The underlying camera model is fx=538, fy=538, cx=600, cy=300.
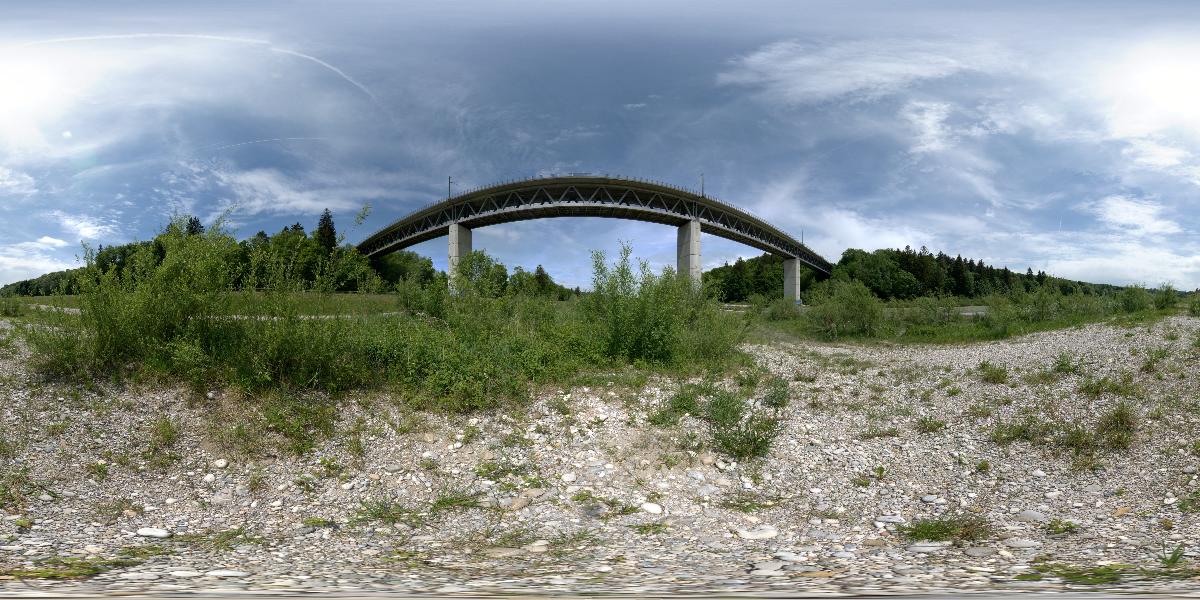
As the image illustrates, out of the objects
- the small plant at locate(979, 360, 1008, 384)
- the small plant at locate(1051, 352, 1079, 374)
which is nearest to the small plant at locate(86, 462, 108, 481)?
the small plant at locate(979, 360, 1008, 384)

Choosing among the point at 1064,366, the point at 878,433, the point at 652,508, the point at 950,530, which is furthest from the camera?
the point at 1064,366

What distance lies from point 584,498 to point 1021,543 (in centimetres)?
418

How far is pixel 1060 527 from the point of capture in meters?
5.30

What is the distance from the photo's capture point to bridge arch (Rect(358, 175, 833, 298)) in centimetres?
4153

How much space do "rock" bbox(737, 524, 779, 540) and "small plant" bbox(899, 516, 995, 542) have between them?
4.12ft

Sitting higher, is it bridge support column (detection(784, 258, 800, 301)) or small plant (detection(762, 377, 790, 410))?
bridge support column (detection(784, 258, 800, 301))

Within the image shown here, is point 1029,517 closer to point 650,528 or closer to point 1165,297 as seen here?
point 650,528

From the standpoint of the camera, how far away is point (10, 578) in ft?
12.0

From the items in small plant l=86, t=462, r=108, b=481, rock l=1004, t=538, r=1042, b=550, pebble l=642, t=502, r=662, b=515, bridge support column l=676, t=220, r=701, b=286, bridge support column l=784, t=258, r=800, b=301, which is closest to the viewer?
rock l=1004, t=538, r=1042, b=550

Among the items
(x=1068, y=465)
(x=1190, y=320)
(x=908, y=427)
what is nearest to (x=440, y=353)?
(x=908, y=427)

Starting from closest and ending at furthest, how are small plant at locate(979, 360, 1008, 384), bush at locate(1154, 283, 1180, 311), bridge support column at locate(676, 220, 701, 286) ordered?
small plant at locate(979, 360, 1008, 384)
bush at locate(1154, 283, 1180, 311)
bridge support column at locate(676, 220, 701, 286)

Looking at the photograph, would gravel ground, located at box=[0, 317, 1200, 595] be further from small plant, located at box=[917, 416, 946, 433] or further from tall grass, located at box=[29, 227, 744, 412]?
tall grass, located at box=[29, 227, 744, 412]

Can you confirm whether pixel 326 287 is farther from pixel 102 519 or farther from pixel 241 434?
pixel 102 519

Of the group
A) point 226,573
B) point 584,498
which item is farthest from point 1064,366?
point 226,573
